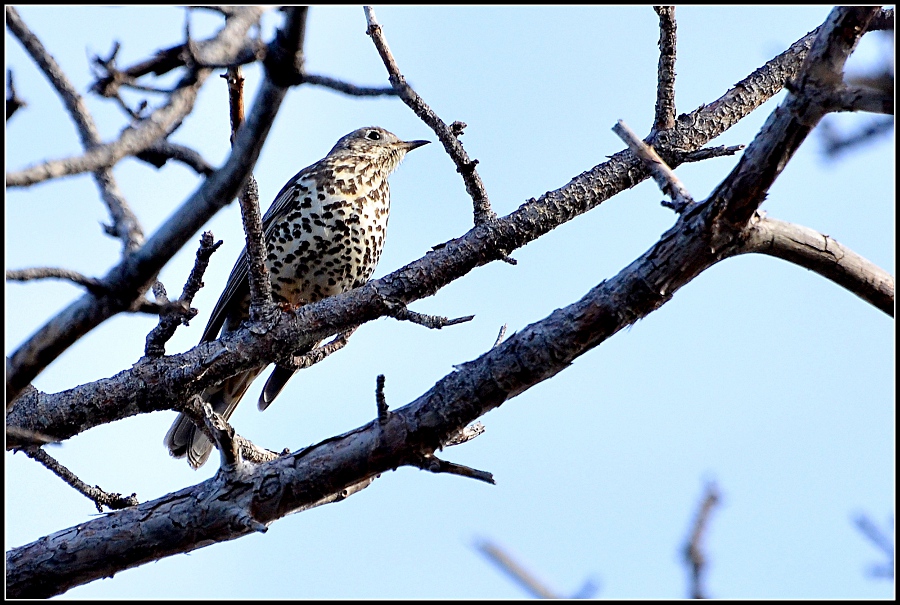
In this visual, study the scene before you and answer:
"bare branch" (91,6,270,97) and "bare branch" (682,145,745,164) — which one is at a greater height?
"bare branch" (682,145,745,164)

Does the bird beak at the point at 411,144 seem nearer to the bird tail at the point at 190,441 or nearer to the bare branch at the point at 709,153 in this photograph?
the bird tail at the point at 190,441

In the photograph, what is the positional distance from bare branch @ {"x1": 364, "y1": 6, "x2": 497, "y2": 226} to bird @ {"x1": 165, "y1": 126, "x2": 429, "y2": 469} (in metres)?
1.86

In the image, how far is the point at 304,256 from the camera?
683 cm

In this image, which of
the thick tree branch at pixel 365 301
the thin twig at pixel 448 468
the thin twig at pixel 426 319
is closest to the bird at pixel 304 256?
the thick tree branch at pixel 365 301

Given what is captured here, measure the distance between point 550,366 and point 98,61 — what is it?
204 centimetres

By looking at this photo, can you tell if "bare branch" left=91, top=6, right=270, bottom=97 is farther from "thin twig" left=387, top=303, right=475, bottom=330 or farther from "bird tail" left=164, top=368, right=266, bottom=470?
"bird tail" left=164, top=368, right=266, bottom=470

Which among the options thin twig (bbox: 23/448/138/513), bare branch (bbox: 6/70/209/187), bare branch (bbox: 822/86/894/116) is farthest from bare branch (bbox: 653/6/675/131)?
thin twig (bbox: 23/448/138/513)

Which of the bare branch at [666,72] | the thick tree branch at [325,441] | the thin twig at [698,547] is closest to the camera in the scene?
the thin twig at [698,547]

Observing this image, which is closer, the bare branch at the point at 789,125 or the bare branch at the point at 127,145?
the bare branch at the point at 127,145

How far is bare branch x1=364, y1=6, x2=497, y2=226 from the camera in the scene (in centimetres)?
515

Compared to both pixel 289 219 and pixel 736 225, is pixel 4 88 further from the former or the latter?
pixel 289 219

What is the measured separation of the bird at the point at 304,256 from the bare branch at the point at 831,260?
391cm

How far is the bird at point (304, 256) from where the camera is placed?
22.3 ft

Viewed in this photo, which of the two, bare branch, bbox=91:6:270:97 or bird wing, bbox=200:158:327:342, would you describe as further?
bird wing, bbox=200:158:327:342
